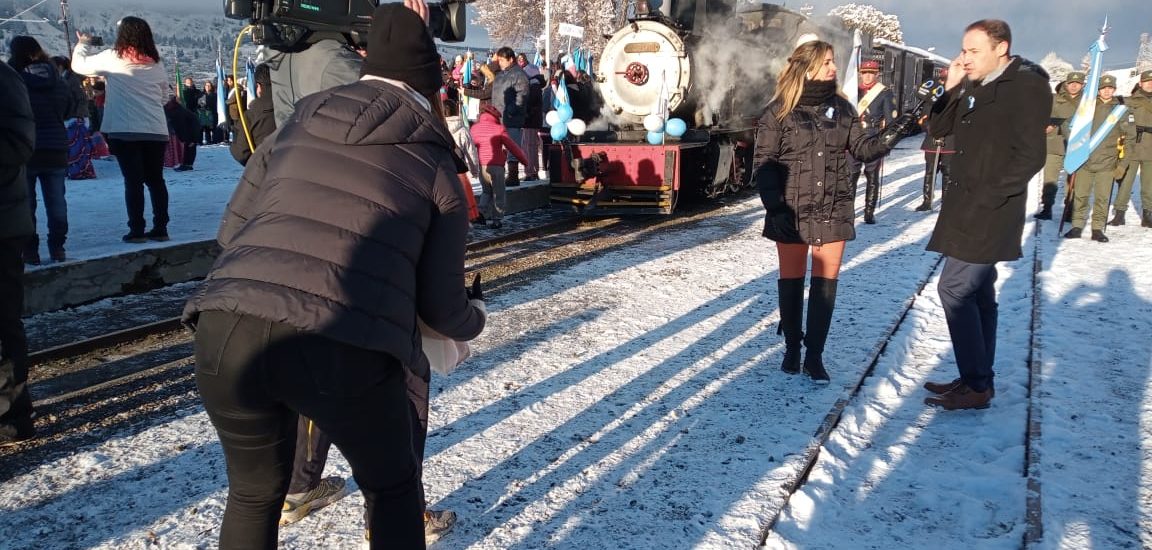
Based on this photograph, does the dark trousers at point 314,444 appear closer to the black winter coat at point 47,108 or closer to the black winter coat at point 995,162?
the black winter coat at point 995,162

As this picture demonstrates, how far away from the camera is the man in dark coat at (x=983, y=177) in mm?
3396

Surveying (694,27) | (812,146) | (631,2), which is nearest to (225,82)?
(631,2)

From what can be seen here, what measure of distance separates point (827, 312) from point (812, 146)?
931 mm

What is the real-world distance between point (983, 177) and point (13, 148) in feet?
14.4

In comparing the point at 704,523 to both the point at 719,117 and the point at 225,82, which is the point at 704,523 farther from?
the point at 225,82

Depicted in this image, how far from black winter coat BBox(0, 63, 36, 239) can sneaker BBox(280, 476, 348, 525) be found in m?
1.79

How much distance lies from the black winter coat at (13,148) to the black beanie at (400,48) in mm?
2137

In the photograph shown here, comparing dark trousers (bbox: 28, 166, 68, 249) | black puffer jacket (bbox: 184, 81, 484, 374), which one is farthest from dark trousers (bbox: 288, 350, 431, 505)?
Answer: dark trousers (bbox: 28, 166, 68, 249)

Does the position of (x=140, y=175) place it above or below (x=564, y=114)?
below

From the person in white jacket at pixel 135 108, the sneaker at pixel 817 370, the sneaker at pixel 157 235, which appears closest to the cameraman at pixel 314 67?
the sneaker at pixel 817 370

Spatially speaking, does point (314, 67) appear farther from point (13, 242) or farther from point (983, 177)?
point (983, 177)

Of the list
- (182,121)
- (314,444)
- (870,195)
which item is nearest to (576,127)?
(870,195)

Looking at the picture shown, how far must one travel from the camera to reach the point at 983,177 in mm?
3494

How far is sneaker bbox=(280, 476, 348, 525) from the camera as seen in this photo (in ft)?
8.95
